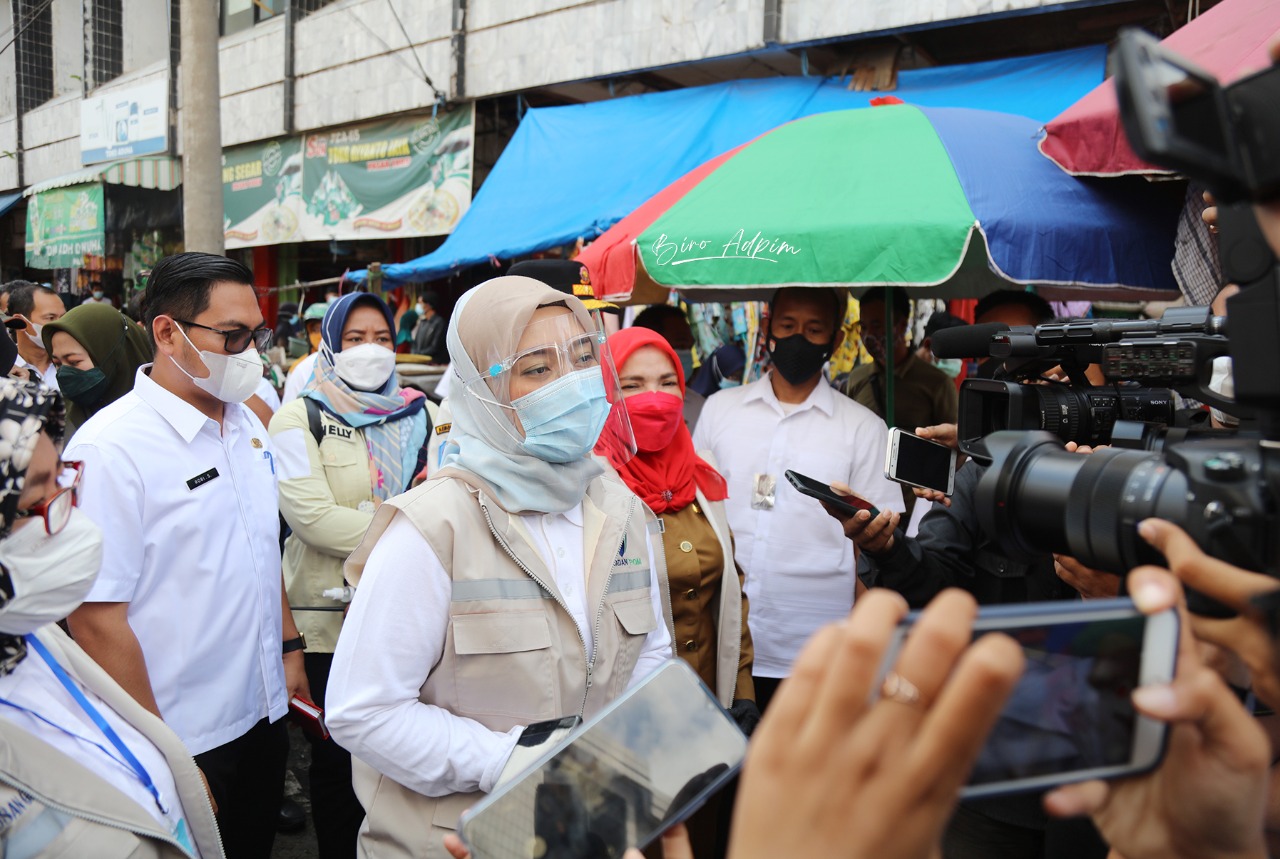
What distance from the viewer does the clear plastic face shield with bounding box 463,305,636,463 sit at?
1.97 meters

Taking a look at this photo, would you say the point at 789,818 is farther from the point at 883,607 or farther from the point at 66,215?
the point at 66,215

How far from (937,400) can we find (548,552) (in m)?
3.49

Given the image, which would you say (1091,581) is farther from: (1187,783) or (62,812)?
(62,812)

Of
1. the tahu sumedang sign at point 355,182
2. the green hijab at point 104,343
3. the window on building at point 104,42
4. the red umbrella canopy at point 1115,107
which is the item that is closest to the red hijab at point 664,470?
the red umbrella canopy at point 1115,107

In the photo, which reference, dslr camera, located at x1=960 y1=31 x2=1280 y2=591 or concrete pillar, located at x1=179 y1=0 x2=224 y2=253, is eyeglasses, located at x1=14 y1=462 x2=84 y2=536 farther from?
concrete pillar, located at x1=179 y1=0 x2=224 y2=253

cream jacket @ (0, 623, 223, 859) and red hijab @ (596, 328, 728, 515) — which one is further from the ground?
red hijab @ (596, 328, 728, 515)

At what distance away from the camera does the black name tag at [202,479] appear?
7.79 ft

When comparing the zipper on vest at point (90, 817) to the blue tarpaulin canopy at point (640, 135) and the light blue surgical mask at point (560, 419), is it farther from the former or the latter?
the blue tarpaulin canopy at point (640, 135)

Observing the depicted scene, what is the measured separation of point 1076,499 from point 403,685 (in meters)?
1.20

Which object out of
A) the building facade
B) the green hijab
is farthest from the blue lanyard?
the building facade

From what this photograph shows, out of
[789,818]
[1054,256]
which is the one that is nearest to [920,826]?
[789,818]

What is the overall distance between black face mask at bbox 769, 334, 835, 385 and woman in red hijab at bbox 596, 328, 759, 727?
53cm

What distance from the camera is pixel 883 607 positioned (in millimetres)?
636

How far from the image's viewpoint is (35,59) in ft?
53.3
